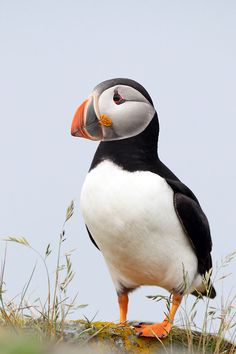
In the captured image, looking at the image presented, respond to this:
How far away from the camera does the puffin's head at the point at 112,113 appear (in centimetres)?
645

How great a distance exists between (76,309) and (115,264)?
1769 millimetres

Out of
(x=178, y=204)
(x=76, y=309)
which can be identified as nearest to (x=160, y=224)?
(x=178, y=204)

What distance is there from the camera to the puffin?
20.1 feet

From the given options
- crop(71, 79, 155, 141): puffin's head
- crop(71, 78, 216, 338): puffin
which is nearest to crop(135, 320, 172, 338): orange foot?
crop(71, 78, 216, 338): puffin

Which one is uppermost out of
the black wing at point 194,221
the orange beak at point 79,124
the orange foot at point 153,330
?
the orange beak at point 79,124

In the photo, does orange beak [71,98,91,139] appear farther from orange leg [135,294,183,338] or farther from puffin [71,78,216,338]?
orange leg [135,294,183,338]

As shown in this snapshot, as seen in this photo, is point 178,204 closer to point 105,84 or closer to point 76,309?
point 105,84

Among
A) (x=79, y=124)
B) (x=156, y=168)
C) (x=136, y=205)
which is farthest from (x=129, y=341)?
(x=79, y=124)

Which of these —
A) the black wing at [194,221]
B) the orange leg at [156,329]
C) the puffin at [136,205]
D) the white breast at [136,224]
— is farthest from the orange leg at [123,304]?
the black wing at [194,221]

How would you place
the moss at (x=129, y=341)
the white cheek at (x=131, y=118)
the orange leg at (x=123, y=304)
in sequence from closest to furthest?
the moss at (x=129, y=341), the white cheek at (x=131, y=118), the orange leg at (x=123, y=304)

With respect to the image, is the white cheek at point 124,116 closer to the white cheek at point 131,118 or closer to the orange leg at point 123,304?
the white cheek at point 131,118

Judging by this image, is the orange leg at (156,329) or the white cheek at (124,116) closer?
the orange leg at (156,329)

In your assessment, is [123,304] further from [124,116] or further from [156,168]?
[124,116]

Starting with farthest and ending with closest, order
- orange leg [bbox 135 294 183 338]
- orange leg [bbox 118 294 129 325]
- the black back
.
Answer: orange leg [bbox 118 294 129 325] → the black back → orange leg [bbox 135 294 183 338]
